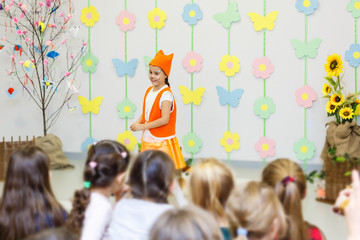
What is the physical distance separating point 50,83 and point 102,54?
2.41 feet

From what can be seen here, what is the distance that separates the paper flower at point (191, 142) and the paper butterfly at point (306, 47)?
1.46 m

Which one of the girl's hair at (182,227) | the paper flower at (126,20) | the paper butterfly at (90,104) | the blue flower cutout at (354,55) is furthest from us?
the paper butterfly at (90,104)

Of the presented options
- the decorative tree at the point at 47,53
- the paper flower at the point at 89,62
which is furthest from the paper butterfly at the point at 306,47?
the decorative tree at the point at 47,53

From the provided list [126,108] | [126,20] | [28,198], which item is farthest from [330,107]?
[28,198]

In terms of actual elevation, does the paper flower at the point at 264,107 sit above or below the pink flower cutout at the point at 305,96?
below

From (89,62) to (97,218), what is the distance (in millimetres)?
3946

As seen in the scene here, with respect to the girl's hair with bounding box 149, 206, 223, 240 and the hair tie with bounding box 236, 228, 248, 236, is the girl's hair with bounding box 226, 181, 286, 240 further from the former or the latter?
the girl's hair with bounding box 149, 206, 223, 240

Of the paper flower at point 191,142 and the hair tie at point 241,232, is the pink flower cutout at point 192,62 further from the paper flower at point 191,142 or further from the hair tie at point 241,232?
the hair tie at point 241,232

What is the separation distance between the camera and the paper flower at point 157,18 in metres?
5.32

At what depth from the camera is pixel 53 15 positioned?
5699mm

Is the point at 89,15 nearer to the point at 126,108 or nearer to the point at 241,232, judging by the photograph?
the point at 126,108

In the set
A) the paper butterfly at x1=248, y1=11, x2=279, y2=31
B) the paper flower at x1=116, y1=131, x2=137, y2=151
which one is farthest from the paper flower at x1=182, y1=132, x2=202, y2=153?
the paper butterfly at x1=248, y1=11, x2=279, y2=31

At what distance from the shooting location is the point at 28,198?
196 cm

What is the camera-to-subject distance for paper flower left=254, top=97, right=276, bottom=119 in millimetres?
5047
